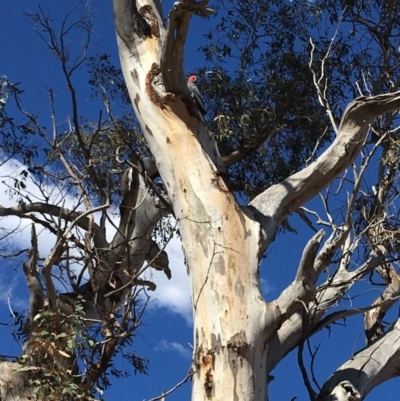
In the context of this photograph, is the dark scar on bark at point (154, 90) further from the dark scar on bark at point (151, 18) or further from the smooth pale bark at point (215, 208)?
the dark scar on bark at point (151, 18)

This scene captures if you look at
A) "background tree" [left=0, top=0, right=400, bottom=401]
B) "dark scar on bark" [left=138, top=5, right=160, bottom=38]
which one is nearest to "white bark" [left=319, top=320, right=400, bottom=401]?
"background tree" [left=0, top=0, right=400, bottom=401]

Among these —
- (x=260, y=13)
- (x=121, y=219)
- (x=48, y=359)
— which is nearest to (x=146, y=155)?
(x=121, y=219)

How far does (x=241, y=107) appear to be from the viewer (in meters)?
6.91

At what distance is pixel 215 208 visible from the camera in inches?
171

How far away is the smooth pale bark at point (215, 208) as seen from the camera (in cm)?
390

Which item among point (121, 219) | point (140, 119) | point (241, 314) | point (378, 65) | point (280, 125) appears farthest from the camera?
point (378, 65)

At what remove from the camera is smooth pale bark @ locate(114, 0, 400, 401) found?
3.90 m

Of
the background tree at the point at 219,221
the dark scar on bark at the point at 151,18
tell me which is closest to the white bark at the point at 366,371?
the background tree at the point at 219,221

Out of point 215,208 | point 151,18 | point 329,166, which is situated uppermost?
point 151,18

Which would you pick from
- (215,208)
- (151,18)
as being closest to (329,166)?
(215,208)

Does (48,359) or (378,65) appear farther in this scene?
(378,65)

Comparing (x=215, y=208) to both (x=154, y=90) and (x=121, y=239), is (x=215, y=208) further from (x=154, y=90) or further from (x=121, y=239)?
(x=121, y=239)

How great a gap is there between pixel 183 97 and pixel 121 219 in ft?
6.05

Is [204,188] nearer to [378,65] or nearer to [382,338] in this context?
[382,338]
